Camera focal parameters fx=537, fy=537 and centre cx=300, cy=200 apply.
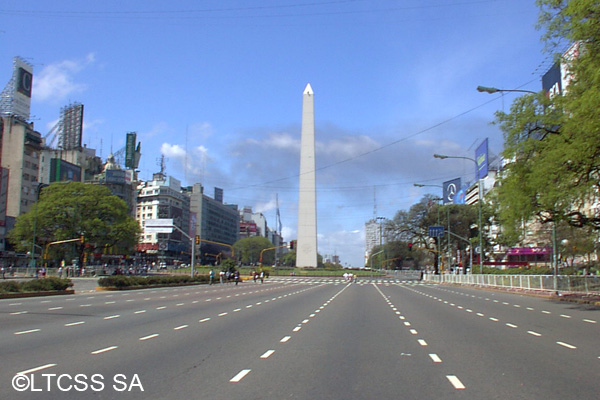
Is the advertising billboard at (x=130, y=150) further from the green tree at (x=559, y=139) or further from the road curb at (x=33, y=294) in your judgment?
the green tree at (x=559, y=139)

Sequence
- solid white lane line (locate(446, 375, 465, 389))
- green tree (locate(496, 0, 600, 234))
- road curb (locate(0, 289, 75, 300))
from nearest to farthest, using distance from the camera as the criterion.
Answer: solid white lane line (locate(446, 375, 465, 389)) → green tree (locate(496, 0, 600, 234)) → road curb (locate(0, 289, 75, 300))

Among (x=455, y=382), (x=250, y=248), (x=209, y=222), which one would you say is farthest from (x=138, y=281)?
(x=209, y=222)

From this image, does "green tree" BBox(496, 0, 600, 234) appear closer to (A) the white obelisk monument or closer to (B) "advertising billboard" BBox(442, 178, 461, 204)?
(A) the white obelisk monument

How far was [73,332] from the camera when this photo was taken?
1268 cm

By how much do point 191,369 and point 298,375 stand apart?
170 centimetres

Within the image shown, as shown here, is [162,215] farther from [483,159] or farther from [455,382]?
[455,382]

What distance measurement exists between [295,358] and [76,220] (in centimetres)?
6760

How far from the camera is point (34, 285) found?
28.0 meters

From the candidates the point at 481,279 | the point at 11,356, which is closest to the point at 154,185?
the point at 481,279

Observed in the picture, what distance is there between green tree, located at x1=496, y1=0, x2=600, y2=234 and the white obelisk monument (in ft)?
164

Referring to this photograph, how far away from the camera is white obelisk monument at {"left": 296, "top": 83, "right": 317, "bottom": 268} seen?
73.3 metres

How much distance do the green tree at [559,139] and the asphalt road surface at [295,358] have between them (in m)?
5.65

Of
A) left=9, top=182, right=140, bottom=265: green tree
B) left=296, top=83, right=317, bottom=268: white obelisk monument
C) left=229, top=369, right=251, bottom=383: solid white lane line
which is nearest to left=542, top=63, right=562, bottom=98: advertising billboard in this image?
left=296, top=83, right=317, bottom=268: white obelisk monument

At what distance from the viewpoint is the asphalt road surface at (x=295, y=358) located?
6.96 metres
